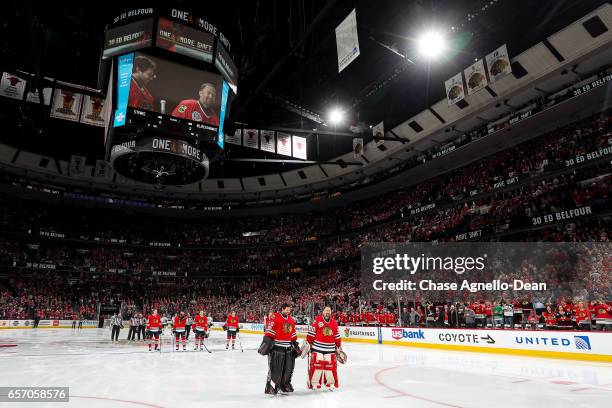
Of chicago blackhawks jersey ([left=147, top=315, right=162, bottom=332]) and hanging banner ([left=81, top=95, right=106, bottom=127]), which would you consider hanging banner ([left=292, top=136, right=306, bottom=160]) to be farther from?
chicago blackhawks jersey ([left=147, top=315, right=162, bottom=332])

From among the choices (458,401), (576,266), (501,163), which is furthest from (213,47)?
(501,163)

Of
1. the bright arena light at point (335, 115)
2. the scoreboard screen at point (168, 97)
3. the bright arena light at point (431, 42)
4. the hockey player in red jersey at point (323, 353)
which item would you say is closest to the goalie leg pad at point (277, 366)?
the hockey player in red jersey at point (323, 353)

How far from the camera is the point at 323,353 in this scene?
25.1 feet

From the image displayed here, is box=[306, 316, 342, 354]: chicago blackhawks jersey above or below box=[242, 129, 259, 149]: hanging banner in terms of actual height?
below

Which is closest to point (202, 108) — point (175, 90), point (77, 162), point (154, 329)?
point (175, 90)

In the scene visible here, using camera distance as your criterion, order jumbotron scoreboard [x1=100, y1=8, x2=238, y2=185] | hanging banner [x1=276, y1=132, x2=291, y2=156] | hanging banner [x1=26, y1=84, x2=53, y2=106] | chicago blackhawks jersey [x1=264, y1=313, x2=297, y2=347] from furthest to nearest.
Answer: hanging banner [x1=276, y1=132, x2=291, y2=156] < hanging banner [x1=26, y1=84, x2=53, y2=106] < jumbotron scoreboard [x1=100, y1=8, x2=238, y2=185] < chicago blackhawks jersey [x1=264, y1=313, x2=297, y2=347]

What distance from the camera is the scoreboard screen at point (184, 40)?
1378cm

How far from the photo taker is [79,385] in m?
8.16

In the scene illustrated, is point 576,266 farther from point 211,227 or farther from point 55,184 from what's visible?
point 55,184

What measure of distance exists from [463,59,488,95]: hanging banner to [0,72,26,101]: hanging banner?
1952 centimetres

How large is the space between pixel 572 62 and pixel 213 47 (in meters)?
17.4

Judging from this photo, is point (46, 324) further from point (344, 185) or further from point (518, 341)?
point (518, 341)

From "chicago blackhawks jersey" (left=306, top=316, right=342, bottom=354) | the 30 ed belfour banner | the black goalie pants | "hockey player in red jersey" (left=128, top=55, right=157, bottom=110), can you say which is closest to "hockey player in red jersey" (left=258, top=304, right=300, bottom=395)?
the black goalie pants

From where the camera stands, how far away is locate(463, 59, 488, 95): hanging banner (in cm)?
1856
